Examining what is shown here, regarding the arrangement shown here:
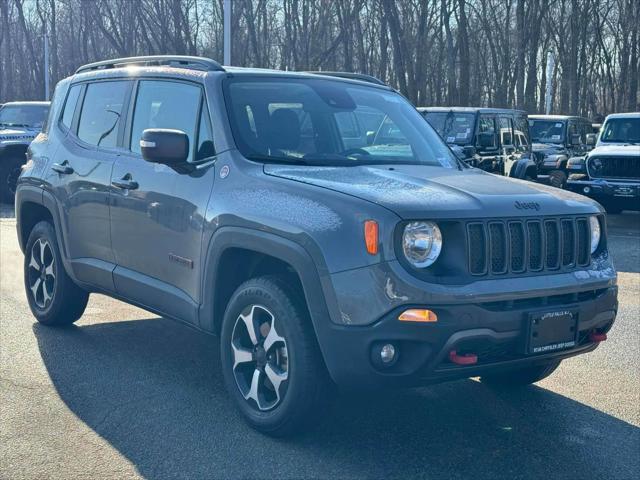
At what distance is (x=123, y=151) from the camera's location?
229 inches

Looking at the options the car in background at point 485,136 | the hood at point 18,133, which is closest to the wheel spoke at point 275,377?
the car in background at point 485,136

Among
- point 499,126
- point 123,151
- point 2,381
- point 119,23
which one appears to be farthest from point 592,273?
point 119,23

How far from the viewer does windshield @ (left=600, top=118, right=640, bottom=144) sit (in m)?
16.5

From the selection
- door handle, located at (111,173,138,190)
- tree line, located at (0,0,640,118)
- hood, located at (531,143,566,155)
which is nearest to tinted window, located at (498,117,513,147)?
hood, located at (531,143,566,155)

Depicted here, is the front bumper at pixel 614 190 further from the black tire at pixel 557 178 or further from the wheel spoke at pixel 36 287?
the wheel spoke at pixel 36 287

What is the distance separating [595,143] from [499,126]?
6.67ft

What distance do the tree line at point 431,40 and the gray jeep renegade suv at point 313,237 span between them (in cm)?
2894

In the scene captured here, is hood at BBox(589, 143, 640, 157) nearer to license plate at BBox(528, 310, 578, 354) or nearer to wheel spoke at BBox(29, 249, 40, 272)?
wheel spoke at BBox(29, 249, 40, 272)

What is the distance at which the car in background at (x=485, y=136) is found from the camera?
1490 centimetres

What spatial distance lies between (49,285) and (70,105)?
1.34 m

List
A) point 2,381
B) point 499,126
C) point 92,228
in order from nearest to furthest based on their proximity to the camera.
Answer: point 2,381
point 92,228
point 499,126

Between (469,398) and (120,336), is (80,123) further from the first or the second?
(469,398)

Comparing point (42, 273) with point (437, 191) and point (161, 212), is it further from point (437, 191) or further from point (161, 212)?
point (437, 191)

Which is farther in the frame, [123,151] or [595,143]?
[595,143]
